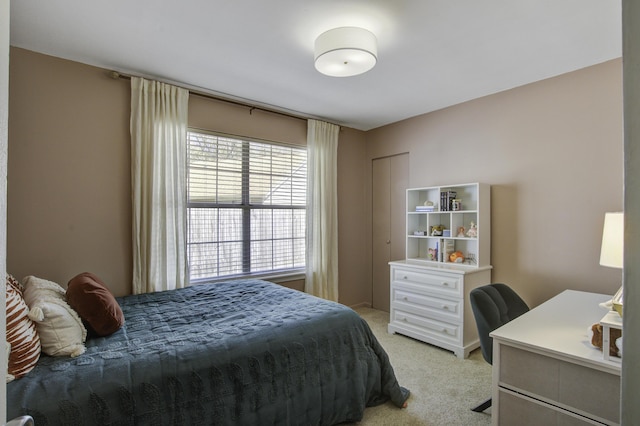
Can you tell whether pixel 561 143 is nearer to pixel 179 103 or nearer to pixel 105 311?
pixel 179 103

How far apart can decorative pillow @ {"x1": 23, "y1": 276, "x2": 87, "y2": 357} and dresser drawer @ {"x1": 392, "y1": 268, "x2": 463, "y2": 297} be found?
2829 mm

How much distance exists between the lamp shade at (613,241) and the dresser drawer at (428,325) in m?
1.52

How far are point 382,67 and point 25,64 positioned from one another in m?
2.73

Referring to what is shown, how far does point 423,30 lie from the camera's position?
2.16 meters

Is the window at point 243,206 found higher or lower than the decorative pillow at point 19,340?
higher

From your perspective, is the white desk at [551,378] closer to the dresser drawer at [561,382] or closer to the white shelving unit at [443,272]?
the dresser drawer at [561,382]

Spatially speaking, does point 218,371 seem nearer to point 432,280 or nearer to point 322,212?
point 432,280

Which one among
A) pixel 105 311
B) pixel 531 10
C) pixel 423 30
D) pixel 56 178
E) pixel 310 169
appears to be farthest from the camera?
pixel 310 169

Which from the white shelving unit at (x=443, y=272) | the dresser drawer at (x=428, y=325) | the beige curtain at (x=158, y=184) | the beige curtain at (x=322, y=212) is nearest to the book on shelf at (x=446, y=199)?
the white shelving unit at (x=443, y=272)

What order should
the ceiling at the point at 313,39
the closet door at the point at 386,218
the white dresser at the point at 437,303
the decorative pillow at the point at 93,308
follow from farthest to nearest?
the closet door at the point at 386,218
the white dresser at the point at 437,303
the ceiling at the point at 313,39
the decorative pillow at the point at 93,308

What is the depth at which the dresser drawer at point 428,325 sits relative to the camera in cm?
311

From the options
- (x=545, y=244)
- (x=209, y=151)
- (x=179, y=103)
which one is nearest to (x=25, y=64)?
(x=179, y=103)

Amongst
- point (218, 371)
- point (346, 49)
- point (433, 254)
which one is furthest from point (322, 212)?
point (218, 371)

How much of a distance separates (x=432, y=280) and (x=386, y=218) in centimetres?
134
